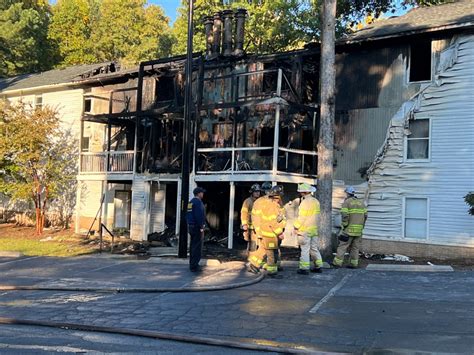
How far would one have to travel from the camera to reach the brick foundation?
15.5m

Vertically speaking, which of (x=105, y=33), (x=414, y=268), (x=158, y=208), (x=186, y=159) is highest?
(x=105, y=33)

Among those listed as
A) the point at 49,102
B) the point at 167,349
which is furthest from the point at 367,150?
the point at 49,102

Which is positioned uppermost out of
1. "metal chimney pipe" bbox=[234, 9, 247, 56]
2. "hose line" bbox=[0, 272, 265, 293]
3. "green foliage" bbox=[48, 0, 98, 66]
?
"green foliage" bbox=[48, 0, 98, 66]

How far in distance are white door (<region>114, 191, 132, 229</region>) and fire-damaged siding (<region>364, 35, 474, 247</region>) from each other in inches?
463

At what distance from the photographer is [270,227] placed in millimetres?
10641

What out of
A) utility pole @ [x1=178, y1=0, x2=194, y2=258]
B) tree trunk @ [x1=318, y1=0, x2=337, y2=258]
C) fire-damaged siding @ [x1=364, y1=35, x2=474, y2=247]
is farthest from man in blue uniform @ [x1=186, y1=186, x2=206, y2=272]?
fire-damaged siding @ [x1=364, y1=35, x2=474, y2=247]

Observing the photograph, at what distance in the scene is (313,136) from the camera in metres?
19.1

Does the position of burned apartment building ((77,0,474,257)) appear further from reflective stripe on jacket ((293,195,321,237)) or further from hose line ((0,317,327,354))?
hose line ((0,317,327,354))

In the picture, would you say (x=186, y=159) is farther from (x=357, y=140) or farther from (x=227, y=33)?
(x=227, y=33)

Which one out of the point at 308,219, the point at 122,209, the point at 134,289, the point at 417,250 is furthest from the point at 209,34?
the point at 134,289

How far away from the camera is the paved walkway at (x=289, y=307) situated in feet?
21.6

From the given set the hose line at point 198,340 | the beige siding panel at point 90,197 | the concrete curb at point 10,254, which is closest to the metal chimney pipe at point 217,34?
the beige siding panel at point 90,197

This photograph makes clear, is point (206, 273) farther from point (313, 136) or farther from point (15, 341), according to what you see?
point (313, 136)

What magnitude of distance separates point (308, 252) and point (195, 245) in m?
2.44
